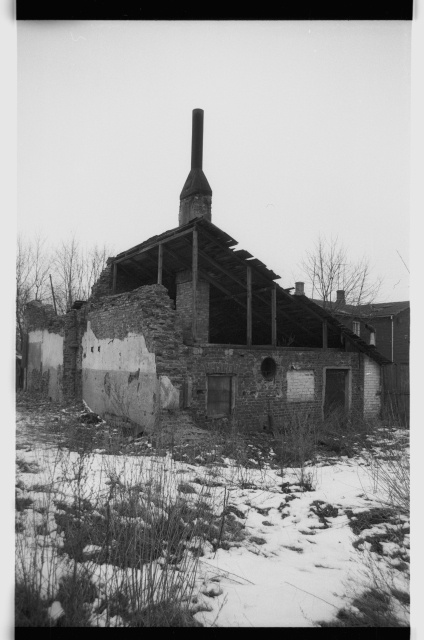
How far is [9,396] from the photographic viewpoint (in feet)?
9.74

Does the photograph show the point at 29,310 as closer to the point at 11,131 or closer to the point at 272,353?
the point at 272,353

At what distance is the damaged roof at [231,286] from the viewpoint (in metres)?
10.5

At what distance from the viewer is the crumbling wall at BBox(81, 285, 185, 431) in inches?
363

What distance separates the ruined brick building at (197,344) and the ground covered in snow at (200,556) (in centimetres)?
458

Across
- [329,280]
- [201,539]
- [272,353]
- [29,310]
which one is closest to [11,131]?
[201,539]

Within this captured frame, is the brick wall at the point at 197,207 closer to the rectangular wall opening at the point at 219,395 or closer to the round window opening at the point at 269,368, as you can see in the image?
the round window opening at the point at 269,368

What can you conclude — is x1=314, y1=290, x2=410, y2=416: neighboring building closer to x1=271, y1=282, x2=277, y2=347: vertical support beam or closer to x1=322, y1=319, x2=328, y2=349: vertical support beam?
x1=322, y1=319, x2=328, y2=349: vertical support beam

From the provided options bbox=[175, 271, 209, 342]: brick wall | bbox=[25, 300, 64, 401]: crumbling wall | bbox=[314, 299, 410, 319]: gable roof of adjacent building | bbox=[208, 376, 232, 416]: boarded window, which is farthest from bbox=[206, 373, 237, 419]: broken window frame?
bbox=[314, 299, 410, 319]: gable roof of adjacent building

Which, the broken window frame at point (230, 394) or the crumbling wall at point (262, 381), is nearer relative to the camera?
the crumbling wall at point (262, 381)

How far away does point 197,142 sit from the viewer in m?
13.2

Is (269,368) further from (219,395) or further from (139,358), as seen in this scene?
(139,358)

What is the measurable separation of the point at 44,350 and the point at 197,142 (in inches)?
390

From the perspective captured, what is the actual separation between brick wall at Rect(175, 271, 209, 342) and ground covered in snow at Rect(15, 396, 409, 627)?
612 centimetres

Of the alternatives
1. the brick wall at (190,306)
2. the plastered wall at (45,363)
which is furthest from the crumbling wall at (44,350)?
the brick wall at (190,306)
